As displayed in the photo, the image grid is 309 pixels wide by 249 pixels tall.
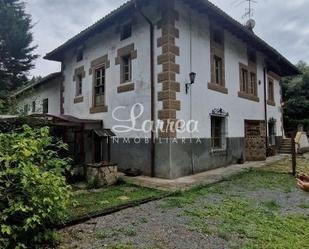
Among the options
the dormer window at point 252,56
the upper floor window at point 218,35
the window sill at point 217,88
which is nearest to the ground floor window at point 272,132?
the dormer window at point 252,56

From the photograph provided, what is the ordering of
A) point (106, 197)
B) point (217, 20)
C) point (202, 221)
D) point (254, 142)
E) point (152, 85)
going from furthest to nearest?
1. point (254, 142)
2. point (217, 20)
3. point (152, 85)
4. point (106, 197)
5. point (202, 221)

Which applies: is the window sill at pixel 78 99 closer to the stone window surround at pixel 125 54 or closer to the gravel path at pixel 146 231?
the stone window surround at pixel 125 54

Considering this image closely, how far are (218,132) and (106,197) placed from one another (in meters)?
6.32

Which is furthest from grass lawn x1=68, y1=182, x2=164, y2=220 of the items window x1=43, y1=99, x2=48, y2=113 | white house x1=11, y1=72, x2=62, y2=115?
window x1=43, y1=99, x2=48, y2=113

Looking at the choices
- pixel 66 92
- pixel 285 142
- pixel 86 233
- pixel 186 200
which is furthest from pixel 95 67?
pixel 285 142

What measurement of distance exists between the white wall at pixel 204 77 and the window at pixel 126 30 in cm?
195

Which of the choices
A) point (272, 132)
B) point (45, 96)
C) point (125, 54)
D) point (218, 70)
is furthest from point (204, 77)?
point (45, 96)

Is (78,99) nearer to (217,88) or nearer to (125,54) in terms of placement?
(125,54)

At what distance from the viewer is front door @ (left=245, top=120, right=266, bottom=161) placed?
13.3m

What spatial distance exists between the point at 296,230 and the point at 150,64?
644 centimetres

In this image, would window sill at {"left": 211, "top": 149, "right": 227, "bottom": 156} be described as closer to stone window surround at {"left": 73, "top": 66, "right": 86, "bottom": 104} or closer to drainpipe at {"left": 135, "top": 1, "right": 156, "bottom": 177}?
drainpipe at {"left": 135, "top": 1, "right": 156, "bottom": 177}

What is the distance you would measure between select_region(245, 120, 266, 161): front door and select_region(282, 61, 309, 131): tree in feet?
40.6

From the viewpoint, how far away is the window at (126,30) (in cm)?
1027

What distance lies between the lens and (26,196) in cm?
354
